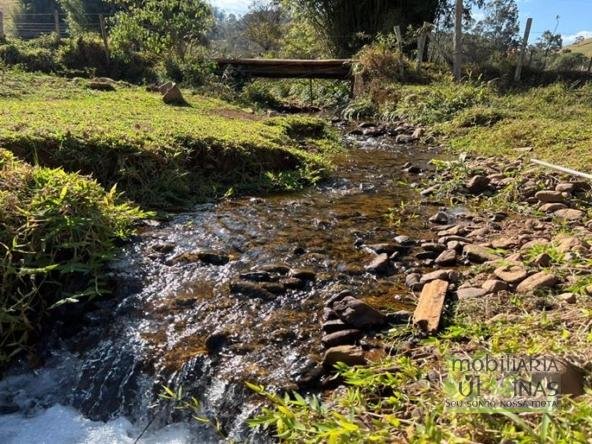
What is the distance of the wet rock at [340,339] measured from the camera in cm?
344

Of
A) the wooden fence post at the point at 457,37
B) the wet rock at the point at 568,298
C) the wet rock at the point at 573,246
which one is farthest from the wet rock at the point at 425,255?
the wooden fence post at the point at 457,37

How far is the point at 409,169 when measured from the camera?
27.1 feet

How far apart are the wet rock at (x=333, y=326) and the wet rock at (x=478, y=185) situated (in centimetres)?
400

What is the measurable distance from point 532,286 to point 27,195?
3.98 m

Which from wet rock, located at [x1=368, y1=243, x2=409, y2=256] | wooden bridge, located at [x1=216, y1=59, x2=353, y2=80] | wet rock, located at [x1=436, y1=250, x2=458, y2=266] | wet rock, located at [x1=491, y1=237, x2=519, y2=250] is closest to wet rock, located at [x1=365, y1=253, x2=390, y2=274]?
wet rock, located at [x1=368, y1=243, x2=409, y2=256]

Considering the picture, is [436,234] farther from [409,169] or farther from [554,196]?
[409,169]

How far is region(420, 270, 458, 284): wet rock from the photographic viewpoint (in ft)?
13.6

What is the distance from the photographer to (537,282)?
3643mm

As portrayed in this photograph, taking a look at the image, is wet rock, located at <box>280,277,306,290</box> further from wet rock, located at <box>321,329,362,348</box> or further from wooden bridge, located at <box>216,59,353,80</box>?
wooden bridge, located at <box>216,59,353,80</box>

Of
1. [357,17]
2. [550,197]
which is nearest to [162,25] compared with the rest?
[357,17]

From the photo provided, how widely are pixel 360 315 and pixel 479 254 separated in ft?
4.98

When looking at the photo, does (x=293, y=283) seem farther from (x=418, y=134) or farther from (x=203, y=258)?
(x=418, y=134)

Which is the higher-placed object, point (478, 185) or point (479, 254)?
point (478, 185)

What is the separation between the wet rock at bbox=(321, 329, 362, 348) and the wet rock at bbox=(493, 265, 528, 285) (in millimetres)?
1247
